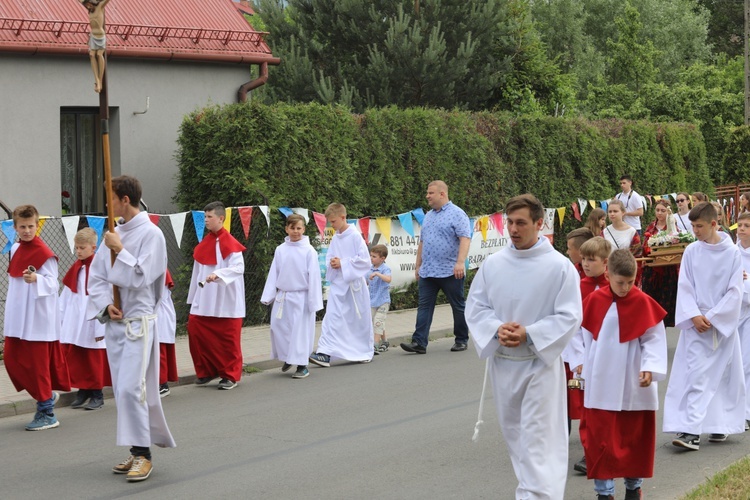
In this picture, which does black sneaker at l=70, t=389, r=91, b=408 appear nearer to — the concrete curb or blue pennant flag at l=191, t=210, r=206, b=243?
the concrete curb

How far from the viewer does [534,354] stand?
19.5ft

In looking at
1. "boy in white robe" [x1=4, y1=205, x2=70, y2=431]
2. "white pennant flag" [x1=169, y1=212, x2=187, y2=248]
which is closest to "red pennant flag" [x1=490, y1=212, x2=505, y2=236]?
"white pennant flag" [x1=169, y1=212, x2=187, y2=248]

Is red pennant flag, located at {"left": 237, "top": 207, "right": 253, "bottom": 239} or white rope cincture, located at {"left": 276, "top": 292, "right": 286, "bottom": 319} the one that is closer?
white rope cincture, located at {"left": 276, "top": 292, "right": 286, "bottom": 319}

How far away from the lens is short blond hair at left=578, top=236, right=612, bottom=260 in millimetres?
7637

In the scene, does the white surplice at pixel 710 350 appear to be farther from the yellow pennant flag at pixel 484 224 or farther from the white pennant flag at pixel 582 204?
the white pennant flag at pixel 582 204

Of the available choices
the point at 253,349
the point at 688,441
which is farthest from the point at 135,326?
the point at 253,349

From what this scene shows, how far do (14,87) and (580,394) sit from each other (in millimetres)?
10938

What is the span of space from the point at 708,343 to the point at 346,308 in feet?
18.0

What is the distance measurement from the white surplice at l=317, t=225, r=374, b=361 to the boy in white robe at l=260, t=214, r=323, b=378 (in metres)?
0.61

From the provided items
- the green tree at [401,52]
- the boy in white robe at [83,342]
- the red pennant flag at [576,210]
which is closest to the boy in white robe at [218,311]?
the boy in white robe at [83,342]

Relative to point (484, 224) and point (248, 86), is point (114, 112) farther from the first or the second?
point (484, 224)

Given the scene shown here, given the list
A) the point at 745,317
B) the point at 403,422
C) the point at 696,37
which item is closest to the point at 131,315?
the point at 403,422

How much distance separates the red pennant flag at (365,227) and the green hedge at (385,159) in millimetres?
164

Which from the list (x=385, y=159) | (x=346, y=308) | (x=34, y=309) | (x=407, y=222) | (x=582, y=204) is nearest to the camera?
(x=34, y=309)
